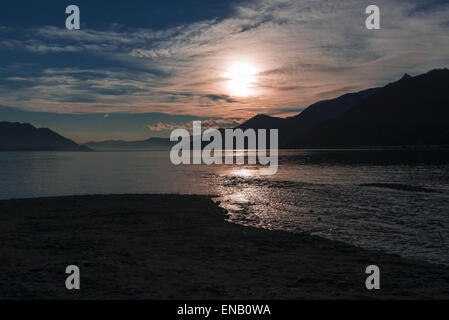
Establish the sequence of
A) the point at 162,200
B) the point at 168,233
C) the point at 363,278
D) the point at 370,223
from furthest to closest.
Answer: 1. the point at 162,200
2. the point at 370,223
3. the point at 168,233
4. the point at 363,278

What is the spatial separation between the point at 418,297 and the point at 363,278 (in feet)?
6.23

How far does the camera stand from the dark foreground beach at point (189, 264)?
9.71 m

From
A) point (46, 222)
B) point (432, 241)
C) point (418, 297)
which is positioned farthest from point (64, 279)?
point (432, 241)

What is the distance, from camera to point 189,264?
1256 centimetres

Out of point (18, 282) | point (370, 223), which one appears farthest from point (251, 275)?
point (370, 223)

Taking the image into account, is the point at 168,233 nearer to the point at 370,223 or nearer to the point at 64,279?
the point at 64,279

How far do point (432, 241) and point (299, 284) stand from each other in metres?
10.0

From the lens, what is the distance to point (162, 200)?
32.2 m

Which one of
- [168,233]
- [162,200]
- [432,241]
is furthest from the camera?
[162,200]

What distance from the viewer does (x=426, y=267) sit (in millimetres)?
12289

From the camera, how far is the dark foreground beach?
9711mm
